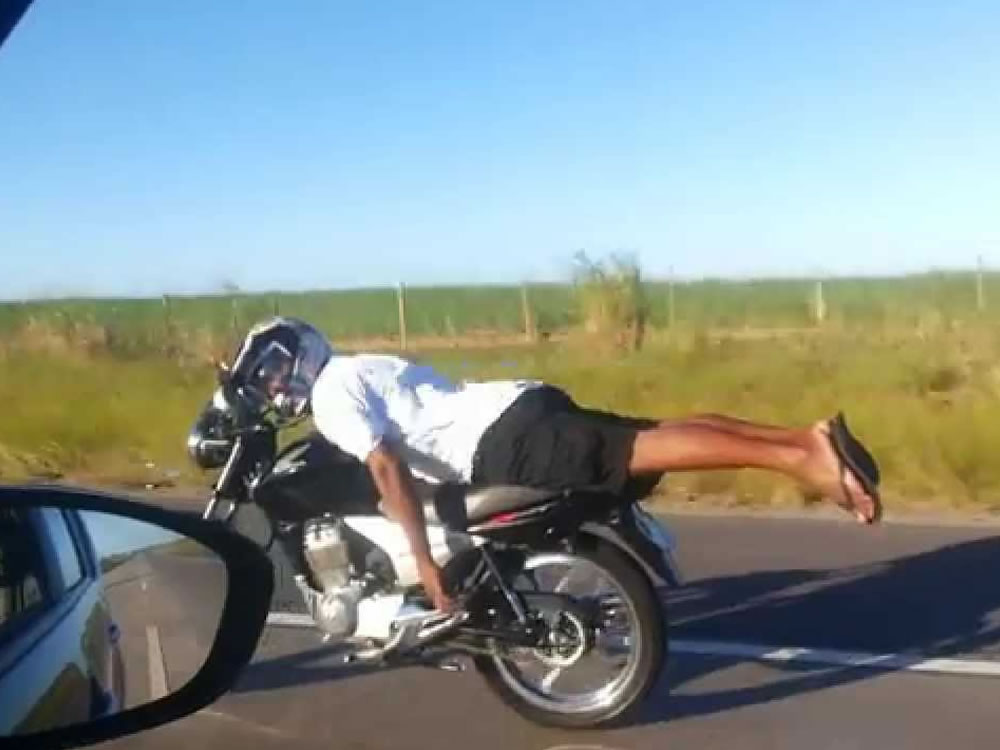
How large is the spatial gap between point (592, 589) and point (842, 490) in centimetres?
87

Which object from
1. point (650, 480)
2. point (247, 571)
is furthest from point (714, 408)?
point (247, 571)

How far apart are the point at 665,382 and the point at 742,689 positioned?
12.7 metres

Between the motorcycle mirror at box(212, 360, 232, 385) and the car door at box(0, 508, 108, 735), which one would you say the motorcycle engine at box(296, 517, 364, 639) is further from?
the car door at box(0, 508, 108, 735)

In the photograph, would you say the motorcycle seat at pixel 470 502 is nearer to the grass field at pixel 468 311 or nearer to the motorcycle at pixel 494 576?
the motorcycle at pixel 494 576

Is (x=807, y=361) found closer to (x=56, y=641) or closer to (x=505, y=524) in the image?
(x=505, y=524)

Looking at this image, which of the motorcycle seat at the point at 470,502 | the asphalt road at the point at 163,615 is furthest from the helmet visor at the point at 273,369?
the asphalt road at the point at 163,615

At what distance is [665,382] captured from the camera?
62.3ft

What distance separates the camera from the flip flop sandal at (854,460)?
5.89 m

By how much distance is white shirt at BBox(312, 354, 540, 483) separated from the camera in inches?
244

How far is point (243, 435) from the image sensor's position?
20.9ft

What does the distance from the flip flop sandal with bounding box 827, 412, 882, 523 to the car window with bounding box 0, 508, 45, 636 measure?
3.24 metres

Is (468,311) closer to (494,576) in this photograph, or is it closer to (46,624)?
(494,576)

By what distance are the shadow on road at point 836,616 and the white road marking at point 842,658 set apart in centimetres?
8

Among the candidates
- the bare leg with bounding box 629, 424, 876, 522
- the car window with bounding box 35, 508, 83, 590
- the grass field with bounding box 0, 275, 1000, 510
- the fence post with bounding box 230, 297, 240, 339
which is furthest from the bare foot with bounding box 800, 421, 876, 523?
the fence post with bounding box 230, 297, 240, 339
